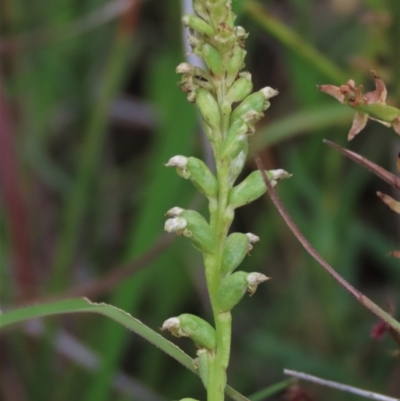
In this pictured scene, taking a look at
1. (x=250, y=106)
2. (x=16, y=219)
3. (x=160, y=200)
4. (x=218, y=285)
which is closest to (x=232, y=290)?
(x=218, y=285)

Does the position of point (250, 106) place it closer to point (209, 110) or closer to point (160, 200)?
point (209, 110)

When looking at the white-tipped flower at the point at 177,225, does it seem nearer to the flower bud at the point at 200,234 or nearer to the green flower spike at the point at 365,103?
the flower bud at the point at 200,234

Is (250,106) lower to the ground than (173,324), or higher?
higher

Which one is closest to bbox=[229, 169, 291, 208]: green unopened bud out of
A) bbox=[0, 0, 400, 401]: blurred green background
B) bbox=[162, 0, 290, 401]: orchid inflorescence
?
bbox=[162, 0, 290, 401]: orchid inflorescence

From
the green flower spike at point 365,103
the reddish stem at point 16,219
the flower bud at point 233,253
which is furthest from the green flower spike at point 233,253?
the reddish stem at point 16,219

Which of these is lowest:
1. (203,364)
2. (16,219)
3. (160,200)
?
(203,364)

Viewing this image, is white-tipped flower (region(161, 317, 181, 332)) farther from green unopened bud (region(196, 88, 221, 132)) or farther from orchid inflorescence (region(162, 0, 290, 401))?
green unopened bud (region(196, 88, 221, 132))
